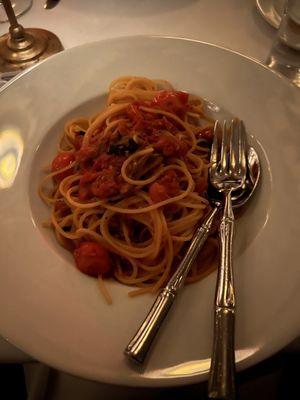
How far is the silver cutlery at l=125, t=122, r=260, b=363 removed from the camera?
3.85 feet

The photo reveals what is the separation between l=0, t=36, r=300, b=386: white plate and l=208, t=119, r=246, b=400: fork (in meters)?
0.06

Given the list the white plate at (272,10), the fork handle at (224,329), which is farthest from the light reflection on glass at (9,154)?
the white plate at (272,10)

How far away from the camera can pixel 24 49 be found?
236cm

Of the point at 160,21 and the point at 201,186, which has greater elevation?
the point at 160,21

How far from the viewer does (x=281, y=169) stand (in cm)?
158

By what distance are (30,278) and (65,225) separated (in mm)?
350

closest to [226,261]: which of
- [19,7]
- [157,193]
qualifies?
[157,193]

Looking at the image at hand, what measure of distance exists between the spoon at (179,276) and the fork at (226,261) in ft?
0.10

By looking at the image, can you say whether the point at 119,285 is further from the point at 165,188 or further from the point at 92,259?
the point at 165,188

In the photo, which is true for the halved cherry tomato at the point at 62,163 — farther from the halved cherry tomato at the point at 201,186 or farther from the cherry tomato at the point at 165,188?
the halved cherry tomato at the point at 201,186

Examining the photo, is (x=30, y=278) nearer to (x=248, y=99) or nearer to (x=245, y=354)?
(x=245, y=354)

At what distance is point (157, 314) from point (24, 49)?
1775 millimetres

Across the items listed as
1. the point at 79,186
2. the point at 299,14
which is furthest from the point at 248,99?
the point at 79,186

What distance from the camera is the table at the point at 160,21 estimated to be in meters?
2.34
